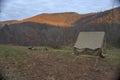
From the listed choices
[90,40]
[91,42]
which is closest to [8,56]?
[91,42]

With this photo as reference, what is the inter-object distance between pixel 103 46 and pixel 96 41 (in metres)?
0.38

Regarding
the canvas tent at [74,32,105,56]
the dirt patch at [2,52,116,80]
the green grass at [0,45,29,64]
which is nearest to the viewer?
the dirt patch at [2,52,116,80]

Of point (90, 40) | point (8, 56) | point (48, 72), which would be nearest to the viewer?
point (48, 72)

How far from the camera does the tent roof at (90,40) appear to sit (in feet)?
24.9

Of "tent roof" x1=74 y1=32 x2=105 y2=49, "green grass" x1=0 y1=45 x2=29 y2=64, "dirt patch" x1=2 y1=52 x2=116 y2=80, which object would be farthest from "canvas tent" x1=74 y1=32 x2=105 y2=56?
"dirt patch" x1=2 y1=52 x2=116 y2=80

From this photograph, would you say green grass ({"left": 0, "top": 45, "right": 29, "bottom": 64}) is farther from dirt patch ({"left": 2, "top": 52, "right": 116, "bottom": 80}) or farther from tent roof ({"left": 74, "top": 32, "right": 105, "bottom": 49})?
tent roof ({"left": 74, "top": 32, "right": 105, "bottom": 49})

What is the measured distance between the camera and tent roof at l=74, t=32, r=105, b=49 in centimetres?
759

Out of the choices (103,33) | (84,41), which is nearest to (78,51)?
(84,41)

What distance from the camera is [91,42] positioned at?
768cm

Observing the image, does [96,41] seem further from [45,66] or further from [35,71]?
[35,71]

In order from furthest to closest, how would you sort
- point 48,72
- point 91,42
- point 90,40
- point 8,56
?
point 90,40 → point 91,42 → point 8,56 → point 48,72

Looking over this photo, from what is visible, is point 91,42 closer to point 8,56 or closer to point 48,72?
point 8,56

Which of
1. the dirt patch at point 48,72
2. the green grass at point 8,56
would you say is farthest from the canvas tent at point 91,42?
the dirt patch at point 48,72

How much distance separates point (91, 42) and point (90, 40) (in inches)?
6.0
